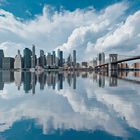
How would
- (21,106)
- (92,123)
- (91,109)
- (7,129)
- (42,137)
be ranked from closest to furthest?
(42,137) → (7,129) → (92,123) → (91,109) → (21,106)

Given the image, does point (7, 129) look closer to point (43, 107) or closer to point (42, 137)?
point (42, 137)

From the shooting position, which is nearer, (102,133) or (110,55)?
(102,133)

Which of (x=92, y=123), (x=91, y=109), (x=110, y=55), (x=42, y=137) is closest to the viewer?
(x=42, y=137)

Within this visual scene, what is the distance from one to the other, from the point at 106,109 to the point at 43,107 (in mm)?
3834

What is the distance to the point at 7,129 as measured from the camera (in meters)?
10.3

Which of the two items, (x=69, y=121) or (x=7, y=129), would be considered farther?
(x=69, y=121)

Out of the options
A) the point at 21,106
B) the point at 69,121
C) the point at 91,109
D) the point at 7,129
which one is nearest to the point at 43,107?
the point at 21,106

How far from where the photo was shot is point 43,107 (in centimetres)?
1603

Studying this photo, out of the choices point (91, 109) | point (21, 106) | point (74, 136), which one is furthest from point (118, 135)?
point (21, 106)

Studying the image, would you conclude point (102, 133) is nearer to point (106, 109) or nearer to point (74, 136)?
point (74, 136)

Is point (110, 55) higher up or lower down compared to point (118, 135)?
higher up

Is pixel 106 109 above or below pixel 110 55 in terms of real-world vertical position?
below

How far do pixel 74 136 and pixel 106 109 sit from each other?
6.03m

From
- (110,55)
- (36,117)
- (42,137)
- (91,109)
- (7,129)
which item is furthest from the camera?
(110,55)
